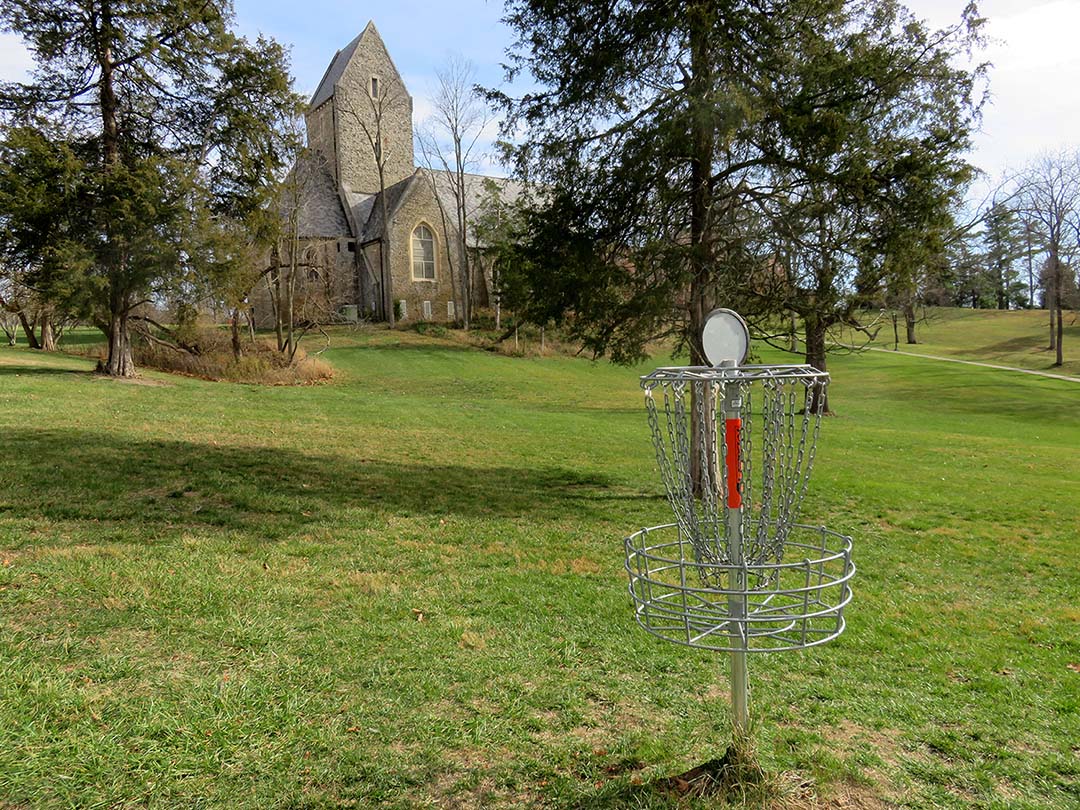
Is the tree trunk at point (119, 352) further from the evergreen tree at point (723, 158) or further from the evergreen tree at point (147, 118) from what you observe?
the evergreen tree at point (723, 158)

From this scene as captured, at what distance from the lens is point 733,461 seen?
2543mm

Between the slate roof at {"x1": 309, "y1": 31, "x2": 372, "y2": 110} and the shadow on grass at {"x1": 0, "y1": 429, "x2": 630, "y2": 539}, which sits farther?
the slate roof at {"x1": 309, "y1": 31, "x2": 372, "y2": 110}

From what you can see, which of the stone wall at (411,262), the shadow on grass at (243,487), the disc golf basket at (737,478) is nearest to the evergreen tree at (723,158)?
the shadow on grass at (243,487)

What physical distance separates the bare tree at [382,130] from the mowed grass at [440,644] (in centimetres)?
3185

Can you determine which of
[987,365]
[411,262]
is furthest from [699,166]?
[987,365]

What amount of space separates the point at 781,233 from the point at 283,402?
45.1ft

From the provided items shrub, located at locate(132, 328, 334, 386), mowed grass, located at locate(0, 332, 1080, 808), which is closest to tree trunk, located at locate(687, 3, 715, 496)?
mowed grass, located at locate(0, 332, 1080, 808)

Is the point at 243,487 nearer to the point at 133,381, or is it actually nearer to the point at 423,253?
the point at 133,381

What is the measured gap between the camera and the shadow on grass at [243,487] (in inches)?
298

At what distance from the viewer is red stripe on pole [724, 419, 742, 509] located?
2.53 meters

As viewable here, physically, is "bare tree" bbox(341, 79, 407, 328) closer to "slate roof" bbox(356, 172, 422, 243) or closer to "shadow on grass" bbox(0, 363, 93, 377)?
"slate roof" bbox(356, 172, 422, 243)

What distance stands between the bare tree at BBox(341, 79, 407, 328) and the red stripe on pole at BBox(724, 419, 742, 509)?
41.2m

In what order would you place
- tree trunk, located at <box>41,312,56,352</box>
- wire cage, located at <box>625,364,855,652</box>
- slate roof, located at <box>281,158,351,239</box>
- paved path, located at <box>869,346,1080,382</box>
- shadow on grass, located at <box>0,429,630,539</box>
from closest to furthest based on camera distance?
1. wire cage, located at <box>625,364,855,652</box>
2. shadow on grass, located at <box>0,429,630,539</box>
3. tree trunk, located at <box>41,312,56,352</box>
4. paved path, located at <box>869,346,1080,382</box>
5. slate roof, located at <box>281,158,351,239</box>

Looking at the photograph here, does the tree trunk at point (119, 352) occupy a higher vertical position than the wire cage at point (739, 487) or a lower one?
higher
